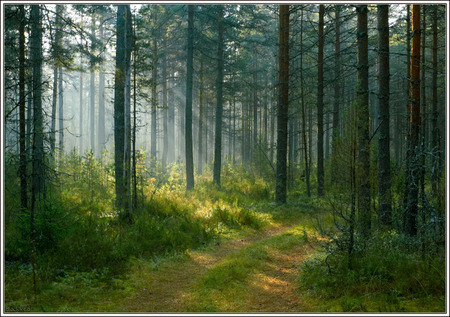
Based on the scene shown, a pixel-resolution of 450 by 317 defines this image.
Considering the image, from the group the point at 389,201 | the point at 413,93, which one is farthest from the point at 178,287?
the point at 413,93

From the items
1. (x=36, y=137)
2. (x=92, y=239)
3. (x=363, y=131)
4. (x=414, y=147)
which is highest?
(x=36, y=137)

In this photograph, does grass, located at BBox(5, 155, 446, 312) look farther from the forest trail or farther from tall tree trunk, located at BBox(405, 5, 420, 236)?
tall tree trunk, located at BBox(405, 5, 420, 236)

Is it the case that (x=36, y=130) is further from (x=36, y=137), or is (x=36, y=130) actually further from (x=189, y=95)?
(x=189, y=95)

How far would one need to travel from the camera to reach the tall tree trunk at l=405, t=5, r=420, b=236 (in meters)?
6.17

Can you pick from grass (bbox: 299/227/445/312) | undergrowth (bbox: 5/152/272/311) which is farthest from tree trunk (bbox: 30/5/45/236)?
grass (bbox: 299/227/445/312)

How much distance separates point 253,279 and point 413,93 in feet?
18.0

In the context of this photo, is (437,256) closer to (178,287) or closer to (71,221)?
(178,287)

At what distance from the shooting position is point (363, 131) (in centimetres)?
632

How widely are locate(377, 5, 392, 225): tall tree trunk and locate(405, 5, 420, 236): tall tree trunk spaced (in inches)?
24.8

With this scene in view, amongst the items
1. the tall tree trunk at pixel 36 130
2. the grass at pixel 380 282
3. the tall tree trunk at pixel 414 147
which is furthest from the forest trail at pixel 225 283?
the tall tree trunk at pixel 36 130

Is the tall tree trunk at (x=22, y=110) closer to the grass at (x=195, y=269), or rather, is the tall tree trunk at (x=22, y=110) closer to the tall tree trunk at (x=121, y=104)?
the grass at (x=195, y=269)

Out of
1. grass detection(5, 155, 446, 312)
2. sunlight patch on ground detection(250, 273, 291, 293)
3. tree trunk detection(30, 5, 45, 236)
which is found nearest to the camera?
grass detection(5, 155, 446, 312)

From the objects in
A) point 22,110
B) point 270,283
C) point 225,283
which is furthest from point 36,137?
point 270,283

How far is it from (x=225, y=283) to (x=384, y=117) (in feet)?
17.9
